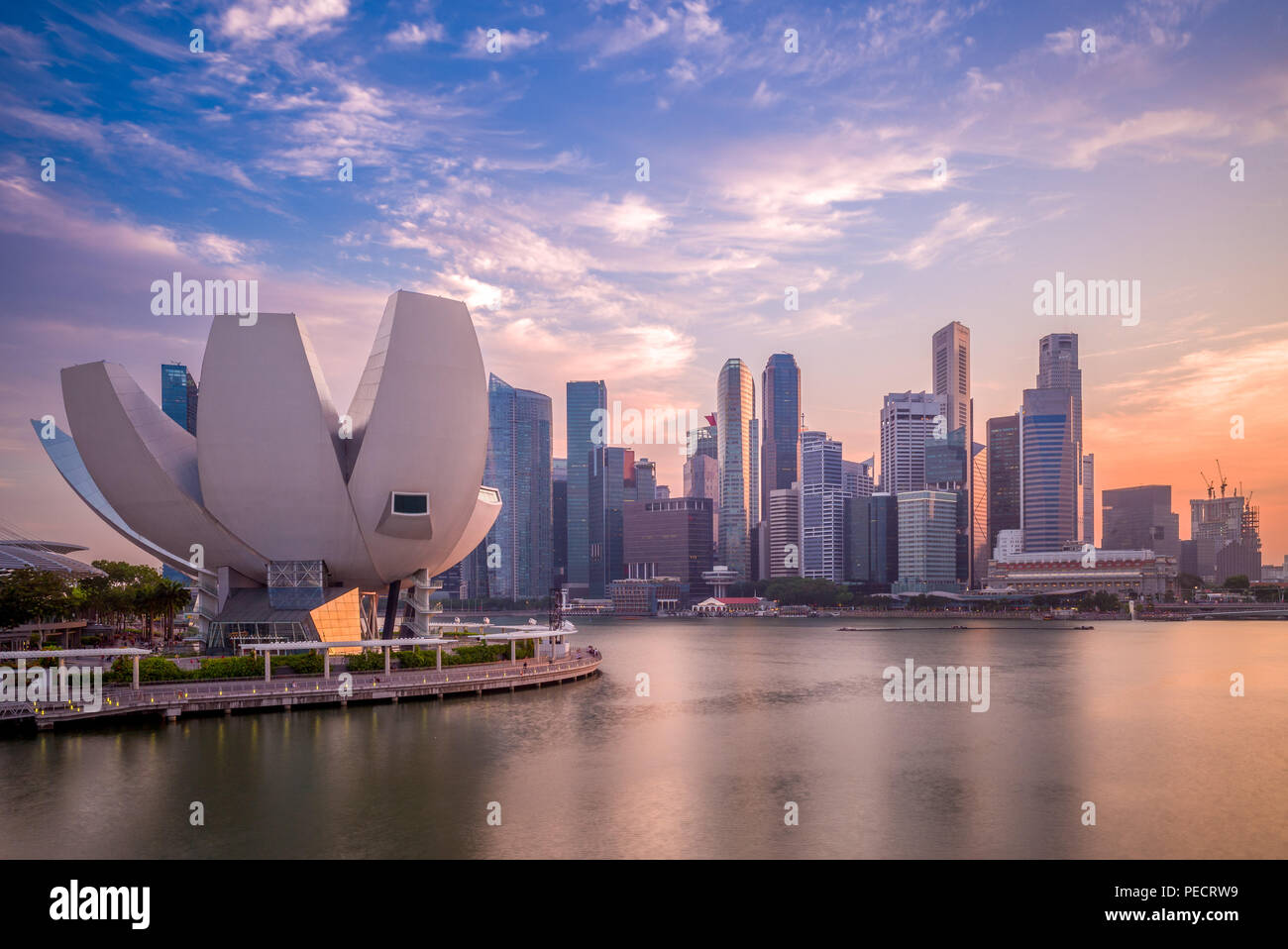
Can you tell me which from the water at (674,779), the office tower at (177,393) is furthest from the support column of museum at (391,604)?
the office tower at (177,393)

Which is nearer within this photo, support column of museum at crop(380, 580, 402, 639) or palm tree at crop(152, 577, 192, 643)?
support column of museum at crop(380, 580, 402, 639)

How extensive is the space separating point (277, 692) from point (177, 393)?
108919 millimetres

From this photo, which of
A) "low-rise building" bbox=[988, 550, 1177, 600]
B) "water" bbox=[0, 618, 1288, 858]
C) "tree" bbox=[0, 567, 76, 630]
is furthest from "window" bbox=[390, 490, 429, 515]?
"low-rise building" bbox=[988, 550, 1177, 600]

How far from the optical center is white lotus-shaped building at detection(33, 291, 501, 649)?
143 ft

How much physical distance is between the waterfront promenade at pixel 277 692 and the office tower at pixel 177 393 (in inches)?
3872

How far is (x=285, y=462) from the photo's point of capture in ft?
145

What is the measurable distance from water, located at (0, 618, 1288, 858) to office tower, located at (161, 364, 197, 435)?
101m

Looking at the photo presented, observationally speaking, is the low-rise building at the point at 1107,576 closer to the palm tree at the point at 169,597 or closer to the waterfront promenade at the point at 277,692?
the waterfront promenade at the point at 277,692

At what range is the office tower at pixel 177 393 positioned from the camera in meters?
128

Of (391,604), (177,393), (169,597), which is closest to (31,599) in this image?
(169,597)

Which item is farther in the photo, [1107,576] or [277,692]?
[1107,576]

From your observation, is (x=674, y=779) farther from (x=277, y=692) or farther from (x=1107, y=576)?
(x=1107, y=576)

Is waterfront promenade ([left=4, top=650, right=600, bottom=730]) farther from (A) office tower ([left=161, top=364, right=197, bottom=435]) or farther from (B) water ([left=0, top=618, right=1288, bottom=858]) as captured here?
(A) office tower ([left=161, top=364, right=197, bottom=435])
